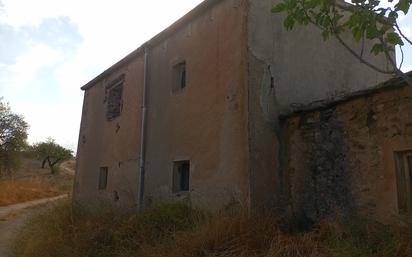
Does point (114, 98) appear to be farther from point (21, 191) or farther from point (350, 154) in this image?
point (21, 191)

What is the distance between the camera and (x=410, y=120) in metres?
5.84

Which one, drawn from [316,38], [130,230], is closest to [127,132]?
[130,230]

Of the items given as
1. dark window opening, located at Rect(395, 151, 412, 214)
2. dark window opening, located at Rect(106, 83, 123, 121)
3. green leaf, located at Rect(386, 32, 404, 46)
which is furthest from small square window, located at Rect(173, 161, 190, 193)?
green leaf, located at Rect(386, 32, 404, 46)

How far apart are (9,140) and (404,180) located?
962 inches

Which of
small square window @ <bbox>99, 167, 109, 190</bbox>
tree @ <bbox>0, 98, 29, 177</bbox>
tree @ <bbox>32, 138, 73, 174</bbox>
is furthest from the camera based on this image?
tree @ <bbox>32, 138, 73, 174</bbox>

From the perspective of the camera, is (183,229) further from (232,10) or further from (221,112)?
(232,10)

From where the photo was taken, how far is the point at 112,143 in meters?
12.1

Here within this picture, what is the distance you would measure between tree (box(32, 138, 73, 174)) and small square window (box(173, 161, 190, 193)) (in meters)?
34.0

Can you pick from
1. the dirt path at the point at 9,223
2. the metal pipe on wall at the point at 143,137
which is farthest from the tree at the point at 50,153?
the metal pipe on wall at the point at 143,137

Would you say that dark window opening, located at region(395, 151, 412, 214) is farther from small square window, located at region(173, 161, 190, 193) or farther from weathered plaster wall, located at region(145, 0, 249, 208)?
small square window, located at region(173, 161, 190, 193)

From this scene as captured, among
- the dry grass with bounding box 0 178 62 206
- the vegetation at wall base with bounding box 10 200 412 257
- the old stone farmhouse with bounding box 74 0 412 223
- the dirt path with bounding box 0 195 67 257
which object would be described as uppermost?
the old stone farmhouse with bounding box 74 0 412 223

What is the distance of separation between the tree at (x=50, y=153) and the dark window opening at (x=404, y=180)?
126 ft

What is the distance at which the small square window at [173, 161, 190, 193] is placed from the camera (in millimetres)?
8977

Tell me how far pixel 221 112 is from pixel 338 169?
2.51 meters
